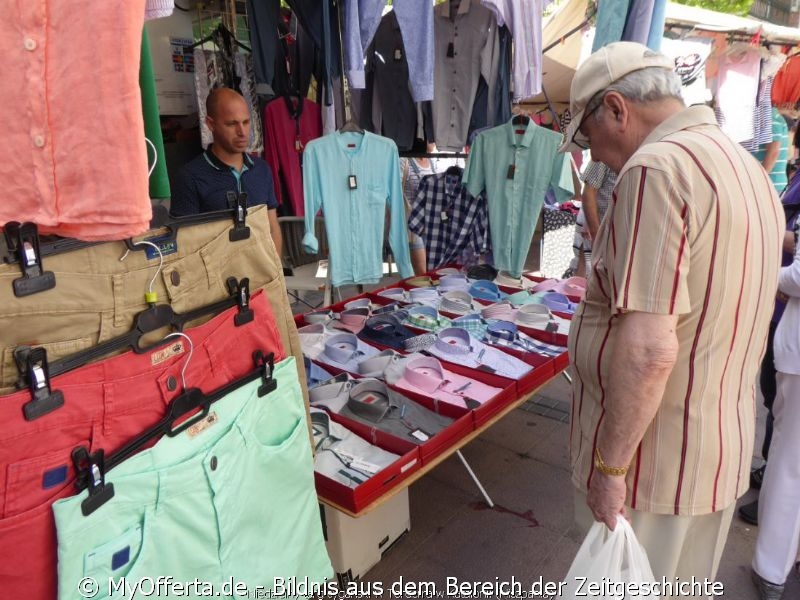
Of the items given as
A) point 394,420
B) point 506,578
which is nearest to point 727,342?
point 394,420

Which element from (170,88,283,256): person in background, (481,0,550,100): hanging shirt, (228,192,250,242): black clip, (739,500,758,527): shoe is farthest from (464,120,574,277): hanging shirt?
(228,192,250,242): black clip

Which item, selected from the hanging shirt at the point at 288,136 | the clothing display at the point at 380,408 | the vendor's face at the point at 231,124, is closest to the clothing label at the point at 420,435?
the clothing display at the point at 380,408

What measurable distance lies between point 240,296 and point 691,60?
15.3 feet

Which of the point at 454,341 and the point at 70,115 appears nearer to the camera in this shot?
the point at 70,115

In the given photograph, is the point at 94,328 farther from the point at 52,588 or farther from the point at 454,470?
the point at 454,470

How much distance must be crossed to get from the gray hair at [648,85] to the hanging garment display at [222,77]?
9.25 ft

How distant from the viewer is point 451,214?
4.05m

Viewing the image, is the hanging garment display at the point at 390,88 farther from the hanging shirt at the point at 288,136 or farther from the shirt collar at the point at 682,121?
the shirt collar at the point at 682,121

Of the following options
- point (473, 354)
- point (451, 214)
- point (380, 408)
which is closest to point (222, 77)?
point (451, 214)

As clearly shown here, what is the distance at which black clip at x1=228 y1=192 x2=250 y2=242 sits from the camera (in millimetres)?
1324

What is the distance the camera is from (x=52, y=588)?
3.31ft

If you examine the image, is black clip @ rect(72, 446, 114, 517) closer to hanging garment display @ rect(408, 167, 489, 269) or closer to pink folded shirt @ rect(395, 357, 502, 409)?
pink folded shirt @ rect(395, 357, 502, 409)

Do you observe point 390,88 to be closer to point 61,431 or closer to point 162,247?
point 162,247

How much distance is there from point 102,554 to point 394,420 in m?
1.30
